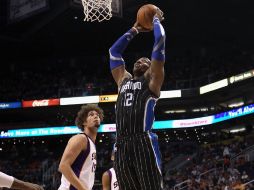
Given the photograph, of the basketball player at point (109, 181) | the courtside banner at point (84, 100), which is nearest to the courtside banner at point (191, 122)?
the courtside banner at point (84, 100)

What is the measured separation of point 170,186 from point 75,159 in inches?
655

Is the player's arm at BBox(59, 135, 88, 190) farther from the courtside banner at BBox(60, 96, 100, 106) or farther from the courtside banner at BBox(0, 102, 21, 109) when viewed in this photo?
the courtside banner at BBox(0, 102, 21, 109)

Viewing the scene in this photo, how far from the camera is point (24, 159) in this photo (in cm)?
2744

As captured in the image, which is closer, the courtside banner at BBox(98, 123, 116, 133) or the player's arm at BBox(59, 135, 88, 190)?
the player's arm at BBox(59, 135, 88, 190)

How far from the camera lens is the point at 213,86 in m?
23.7

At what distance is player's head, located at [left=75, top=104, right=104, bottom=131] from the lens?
4.76m

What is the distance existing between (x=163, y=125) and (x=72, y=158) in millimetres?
21167

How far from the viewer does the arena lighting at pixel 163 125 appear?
23103 millimetres

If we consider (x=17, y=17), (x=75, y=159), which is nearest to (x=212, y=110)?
(x=17, y=17)

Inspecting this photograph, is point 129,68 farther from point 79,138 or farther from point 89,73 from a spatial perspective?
point 79,138

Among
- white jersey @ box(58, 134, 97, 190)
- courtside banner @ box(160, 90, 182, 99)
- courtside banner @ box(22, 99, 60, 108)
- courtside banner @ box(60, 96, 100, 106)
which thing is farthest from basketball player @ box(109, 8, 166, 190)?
courtside banner @ box(22, 99, 60, 108)

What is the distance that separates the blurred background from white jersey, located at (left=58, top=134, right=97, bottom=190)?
14.8m

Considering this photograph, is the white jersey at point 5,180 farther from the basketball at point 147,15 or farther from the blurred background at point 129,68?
the blurred background at point 129,68

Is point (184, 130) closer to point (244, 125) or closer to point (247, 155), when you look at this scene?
point (244, 125)
